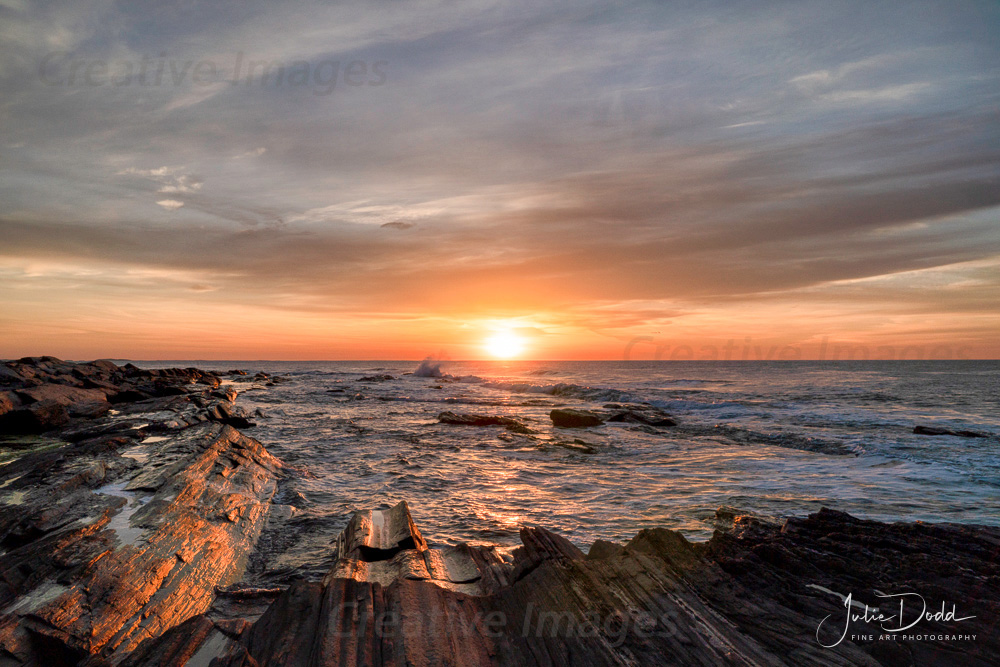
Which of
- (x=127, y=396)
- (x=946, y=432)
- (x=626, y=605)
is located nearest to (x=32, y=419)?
(x=127, y=396)

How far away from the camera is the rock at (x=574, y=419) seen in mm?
22188

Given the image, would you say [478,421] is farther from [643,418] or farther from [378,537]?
[378,537]

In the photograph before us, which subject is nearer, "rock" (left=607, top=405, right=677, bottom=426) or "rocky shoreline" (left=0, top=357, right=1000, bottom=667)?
"rocky shoreline" (left=0, top=357, right=1000, bottom=667)

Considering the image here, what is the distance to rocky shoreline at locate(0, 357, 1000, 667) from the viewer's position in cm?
351

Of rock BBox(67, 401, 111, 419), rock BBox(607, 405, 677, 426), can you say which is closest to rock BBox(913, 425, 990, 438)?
rock BBox(607, 405, 677, 426)

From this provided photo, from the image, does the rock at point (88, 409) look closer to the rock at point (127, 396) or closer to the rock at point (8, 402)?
the rock at point (8, 402)

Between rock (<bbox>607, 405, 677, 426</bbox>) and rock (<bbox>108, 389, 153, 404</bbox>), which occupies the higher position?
rock (<bbox>108, 389, 153, 404</bbox>)

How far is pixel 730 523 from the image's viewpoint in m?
8.01

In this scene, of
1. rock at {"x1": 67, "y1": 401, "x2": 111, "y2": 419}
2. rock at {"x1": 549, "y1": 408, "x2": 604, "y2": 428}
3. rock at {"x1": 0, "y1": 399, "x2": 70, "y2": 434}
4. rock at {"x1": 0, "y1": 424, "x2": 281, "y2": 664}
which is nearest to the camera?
rock at {"x1": 0, "y1": 424, "x2": 281, "y2": 664}
